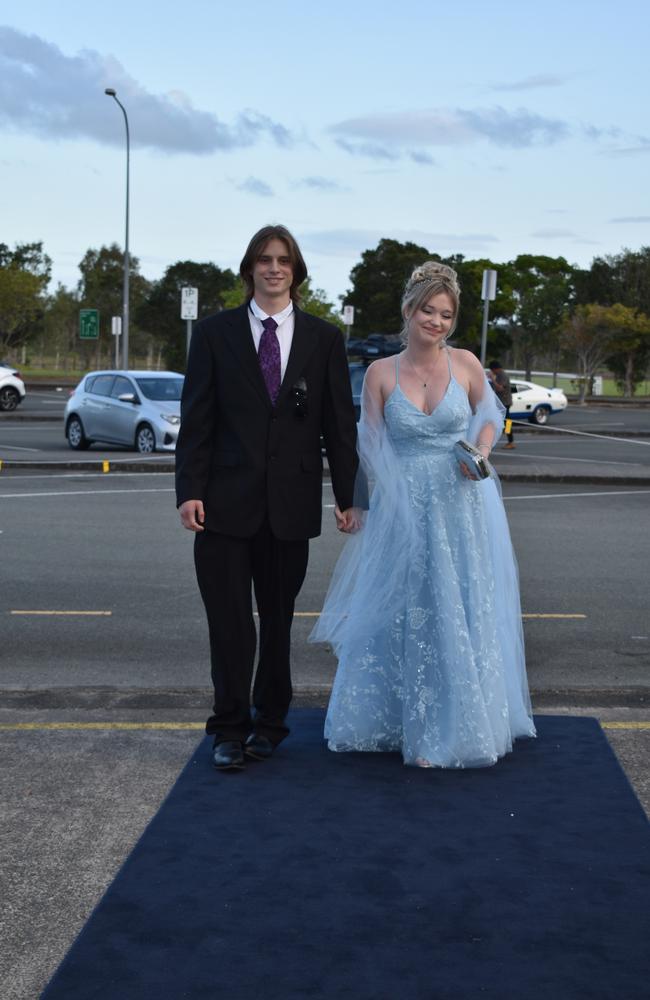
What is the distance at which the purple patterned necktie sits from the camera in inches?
194

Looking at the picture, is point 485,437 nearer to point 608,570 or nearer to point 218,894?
point 218,894

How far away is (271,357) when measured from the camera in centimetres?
493

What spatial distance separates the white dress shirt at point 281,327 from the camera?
16.2 ft

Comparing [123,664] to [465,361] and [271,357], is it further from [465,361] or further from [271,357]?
[465,361]

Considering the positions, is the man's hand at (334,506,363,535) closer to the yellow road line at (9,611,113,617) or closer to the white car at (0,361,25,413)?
the yellow road line at (9,611,113,617)

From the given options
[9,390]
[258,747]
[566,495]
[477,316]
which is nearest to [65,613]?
[258,747]

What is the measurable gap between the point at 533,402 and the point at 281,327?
30973 mm

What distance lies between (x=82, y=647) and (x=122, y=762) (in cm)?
228

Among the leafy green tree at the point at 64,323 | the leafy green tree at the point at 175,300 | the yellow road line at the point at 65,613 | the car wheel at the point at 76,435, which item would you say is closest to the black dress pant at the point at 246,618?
the yellow road line at the point at 65,613

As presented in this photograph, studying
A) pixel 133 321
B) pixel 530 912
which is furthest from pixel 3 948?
pixel 133 321

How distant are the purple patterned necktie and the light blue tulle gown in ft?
1.77

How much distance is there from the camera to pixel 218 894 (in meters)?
3.79

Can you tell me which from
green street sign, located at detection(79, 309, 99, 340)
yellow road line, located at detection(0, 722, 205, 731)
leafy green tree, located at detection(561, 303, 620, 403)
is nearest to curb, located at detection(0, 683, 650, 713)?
yellow road line, located at detection(0, 722, 205, 731)

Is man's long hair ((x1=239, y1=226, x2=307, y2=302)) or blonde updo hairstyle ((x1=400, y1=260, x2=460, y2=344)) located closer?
man's long hair ((x1=239, y1=226, x2=307, y2=302))
